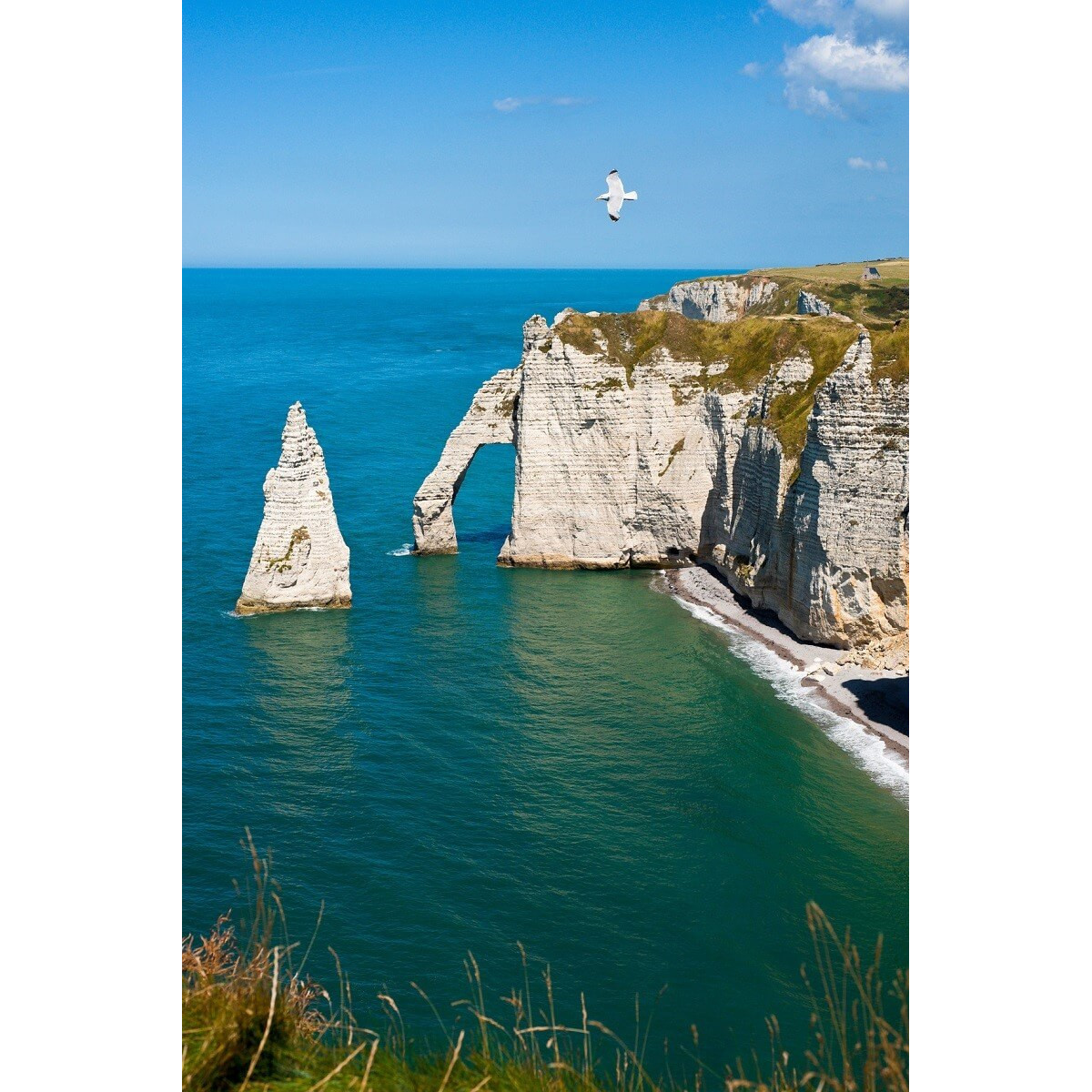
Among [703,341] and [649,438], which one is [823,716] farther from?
[703,341]

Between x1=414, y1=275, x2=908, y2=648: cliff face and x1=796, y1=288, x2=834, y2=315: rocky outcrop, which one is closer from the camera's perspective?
x1=414, y1=275, x2=908, y2=648: cliff face

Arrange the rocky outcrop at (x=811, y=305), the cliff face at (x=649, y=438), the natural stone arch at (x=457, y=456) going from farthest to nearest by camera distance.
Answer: the rocky outcrop at (x=811, y=305) → the natural stone arch at (x=457, y=456) → the cliff face at (x=649, y=438)

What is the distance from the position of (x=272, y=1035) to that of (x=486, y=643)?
3461 cm

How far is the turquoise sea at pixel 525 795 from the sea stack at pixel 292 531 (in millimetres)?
1313

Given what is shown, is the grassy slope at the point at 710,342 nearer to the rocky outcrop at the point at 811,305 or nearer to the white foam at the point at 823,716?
the white foam at the point at 823,716

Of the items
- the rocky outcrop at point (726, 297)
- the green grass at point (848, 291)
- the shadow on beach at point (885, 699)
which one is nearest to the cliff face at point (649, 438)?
the shadow on beach at point (885, 699)

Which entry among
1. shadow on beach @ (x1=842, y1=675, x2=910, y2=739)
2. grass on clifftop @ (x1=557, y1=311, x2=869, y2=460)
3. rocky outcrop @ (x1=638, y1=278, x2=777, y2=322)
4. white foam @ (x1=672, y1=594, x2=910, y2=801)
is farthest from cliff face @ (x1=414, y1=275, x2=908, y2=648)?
rocky outcrop @ (x1=638, y1=278, x2=777, y2=322)

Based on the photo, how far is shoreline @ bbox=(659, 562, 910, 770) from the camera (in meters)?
34.4

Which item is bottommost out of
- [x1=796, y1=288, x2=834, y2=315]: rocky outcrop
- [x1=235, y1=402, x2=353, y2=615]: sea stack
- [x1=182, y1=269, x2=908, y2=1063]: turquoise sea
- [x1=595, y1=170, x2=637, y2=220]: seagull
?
[x1=182, y1=269, x2=908, y2=1063]: turquoise sea

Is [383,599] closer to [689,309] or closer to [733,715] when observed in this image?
[733,715]

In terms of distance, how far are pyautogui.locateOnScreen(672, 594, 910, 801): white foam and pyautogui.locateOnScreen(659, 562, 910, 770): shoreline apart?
0.66ft

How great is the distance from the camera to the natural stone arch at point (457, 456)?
53.3 meters

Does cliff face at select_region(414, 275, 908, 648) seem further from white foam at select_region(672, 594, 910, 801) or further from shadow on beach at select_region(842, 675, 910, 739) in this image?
shadow on beach at select_region(842, 675, 910, 739)
